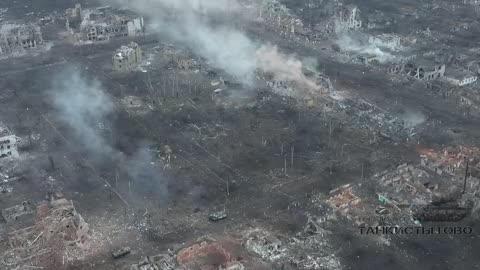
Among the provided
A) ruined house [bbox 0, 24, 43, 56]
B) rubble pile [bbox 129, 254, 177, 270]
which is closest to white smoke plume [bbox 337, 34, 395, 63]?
ruined house [bbox 0, 24, 43, 56]

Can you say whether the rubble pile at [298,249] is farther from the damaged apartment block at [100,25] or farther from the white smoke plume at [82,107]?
the damaged apartment block at [100,25]

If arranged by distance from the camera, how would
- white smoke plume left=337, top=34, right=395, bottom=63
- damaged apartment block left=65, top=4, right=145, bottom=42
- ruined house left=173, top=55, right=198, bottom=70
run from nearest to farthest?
ruined house left=173, top=55, right=198, bottom=70, white smoke plume left=337, top=34, right=395, bottom=63, damaged apartment block left=65, top=4, right=145, bottom=42

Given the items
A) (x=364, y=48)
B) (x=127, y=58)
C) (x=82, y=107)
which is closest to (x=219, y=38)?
(x=127, y=58)

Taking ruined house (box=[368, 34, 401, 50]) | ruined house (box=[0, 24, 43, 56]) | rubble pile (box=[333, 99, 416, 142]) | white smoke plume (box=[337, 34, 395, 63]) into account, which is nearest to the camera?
rubble pile (box=[333, 99, 416, 142])

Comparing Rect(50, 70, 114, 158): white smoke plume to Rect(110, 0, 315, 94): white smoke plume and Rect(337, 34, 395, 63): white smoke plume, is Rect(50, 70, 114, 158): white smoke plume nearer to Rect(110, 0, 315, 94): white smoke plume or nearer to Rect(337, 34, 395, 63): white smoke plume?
Rect(110, 0, 315, 94): white smoke plume

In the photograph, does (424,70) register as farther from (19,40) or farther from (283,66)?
(19,40)

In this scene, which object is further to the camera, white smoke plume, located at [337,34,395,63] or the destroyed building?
white smoke plume, located at [337,34,395,63]
